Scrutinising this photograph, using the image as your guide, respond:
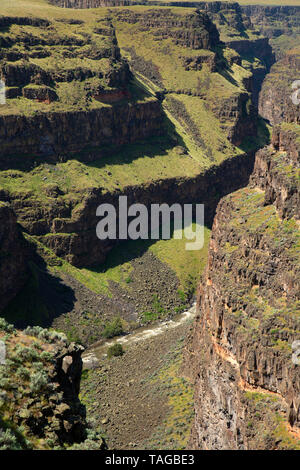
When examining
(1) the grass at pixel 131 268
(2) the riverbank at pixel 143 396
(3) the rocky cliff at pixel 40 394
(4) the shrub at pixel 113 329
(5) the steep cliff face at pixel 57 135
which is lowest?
(4) the shrub at pixel 113 329

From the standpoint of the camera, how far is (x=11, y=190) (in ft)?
552

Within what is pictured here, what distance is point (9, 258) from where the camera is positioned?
148250 millimetres

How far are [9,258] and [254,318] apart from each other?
234 feet

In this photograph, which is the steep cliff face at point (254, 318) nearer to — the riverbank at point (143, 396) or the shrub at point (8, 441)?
the riverbank at point (143, 396)

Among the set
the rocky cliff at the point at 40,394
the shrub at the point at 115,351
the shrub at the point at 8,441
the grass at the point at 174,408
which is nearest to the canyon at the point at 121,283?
the rocky cliff at the point at 40,394

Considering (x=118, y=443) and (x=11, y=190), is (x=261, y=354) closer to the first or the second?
(x=118, y=443)

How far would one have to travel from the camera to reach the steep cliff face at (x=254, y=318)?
81.2m

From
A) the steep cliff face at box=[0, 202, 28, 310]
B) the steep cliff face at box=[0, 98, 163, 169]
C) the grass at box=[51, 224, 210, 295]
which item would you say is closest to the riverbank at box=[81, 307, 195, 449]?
the steep cliff face at box=[0, 202, 28, 310]

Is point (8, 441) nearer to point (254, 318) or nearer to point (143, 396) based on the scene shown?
point (254, 318)

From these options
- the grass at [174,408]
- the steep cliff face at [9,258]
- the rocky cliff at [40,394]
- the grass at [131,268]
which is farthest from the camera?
the grass at [131,268]

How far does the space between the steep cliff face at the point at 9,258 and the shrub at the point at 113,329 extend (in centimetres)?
1816

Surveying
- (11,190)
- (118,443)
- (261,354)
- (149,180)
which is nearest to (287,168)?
(261,354)

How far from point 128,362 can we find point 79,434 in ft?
241

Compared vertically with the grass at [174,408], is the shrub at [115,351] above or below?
below
